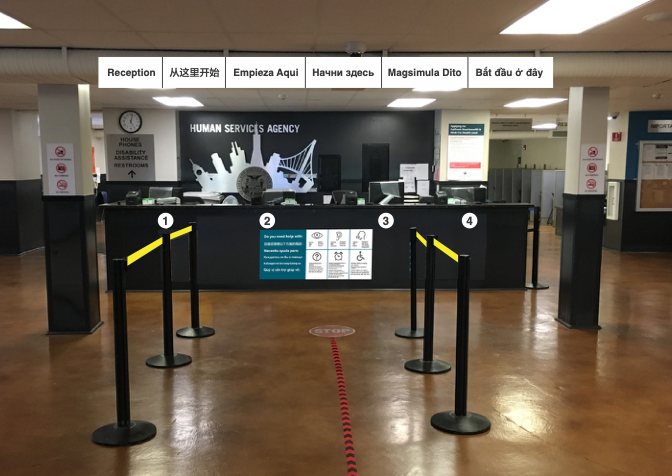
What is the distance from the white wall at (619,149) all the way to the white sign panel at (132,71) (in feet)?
31.6

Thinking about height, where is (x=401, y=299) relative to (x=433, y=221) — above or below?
below

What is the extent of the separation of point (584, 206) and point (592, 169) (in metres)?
0.39

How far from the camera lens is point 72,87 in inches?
230

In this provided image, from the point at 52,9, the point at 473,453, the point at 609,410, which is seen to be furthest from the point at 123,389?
the point at 609,410

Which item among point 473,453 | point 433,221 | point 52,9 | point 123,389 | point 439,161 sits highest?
point 52,9

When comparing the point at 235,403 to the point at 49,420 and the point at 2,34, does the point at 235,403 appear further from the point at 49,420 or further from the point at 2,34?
the point at 2,34

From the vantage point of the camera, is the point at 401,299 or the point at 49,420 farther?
the point at 401,299

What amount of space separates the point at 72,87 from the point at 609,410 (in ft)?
18.0

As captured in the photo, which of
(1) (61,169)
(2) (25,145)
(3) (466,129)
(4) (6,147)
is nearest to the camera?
(1) (61,169)

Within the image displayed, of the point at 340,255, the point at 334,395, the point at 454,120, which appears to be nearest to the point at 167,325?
the point at 334,395

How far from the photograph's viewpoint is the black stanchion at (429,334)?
467 cm

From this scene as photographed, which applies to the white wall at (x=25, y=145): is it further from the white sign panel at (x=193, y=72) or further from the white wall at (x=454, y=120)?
the white wall at (x=454, y=120)

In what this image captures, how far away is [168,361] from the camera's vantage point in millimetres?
5113

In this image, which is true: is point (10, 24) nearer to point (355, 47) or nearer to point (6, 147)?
point (355, 47)
